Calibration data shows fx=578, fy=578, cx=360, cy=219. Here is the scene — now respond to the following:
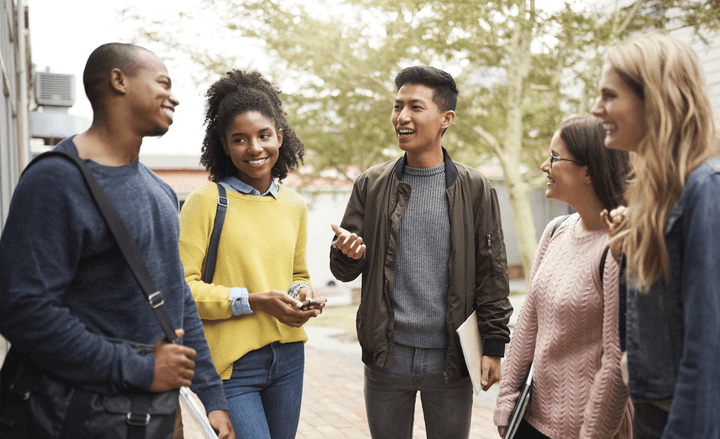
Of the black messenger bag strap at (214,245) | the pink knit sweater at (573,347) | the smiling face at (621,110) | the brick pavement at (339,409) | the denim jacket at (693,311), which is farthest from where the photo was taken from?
the brick pavement at (339,409)

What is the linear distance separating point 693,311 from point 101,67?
Result: 1724 millimetres

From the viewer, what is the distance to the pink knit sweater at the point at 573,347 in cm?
213

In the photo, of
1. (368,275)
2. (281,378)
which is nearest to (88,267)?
(281,378)

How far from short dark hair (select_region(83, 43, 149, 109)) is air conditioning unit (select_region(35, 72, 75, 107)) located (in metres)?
11.2

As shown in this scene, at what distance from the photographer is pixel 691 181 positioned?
57.8 inches

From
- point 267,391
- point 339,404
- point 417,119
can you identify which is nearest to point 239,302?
point 267,391

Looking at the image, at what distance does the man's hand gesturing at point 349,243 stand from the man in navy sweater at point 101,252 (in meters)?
0.84

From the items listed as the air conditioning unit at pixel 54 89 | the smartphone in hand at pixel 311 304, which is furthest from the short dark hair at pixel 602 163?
the air conditioning unit at pixel 54 89

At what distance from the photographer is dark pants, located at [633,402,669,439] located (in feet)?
5.28

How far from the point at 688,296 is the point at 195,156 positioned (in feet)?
79.8

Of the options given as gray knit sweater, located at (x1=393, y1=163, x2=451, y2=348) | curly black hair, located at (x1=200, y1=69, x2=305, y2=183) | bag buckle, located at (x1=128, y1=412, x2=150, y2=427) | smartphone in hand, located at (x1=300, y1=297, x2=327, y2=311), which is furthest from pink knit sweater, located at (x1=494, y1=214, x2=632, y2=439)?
bag buckle, located at (x1=128, y1=412, x2=150, y2=427)

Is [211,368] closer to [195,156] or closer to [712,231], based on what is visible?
[712,231]

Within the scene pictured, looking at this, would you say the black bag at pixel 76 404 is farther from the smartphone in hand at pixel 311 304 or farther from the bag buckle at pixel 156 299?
the smartphone in hand at pixel 311 304

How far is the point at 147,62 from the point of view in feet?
5.69
